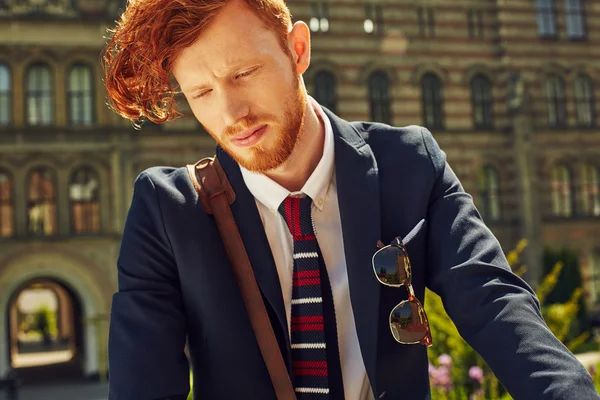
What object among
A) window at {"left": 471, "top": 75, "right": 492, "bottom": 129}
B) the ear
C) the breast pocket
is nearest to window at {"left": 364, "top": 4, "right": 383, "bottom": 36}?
window at {"left": 471, "top": 75, "right": 492, "bottom": 129}

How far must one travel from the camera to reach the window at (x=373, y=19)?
23297mm

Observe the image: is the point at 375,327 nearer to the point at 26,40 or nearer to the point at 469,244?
the point at 469,244

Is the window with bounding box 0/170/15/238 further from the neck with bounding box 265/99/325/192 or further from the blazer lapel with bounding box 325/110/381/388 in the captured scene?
the blazer lapel with bounding box 325/110/381/388

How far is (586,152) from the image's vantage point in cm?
2486

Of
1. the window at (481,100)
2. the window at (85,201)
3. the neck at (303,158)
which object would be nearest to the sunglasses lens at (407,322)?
the neck at (303,158)

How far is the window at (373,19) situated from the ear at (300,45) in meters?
21.6

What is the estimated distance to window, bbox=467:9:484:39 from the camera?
24.3 metres

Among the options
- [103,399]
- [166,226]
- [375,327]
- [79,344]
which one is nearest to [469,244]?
[375,327]

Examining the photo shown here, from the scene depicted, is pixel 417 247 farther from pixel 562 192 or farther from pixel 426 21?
pixel 562 192

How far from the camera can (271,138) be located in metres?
2.05

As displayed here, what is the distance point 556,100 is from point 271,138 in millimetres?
24720

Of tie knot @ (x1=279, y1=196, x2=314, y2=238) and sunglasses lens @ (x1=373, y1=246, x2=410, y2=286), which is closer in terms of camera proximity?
sunglasses lens @ (x1=373, y1=246, x2=410, y2=286)

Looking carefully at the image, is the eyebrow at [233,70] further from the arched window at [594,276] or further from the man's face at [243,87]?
the arched window at [594,276]

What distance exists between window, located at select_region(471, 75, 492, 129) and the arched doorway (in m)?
13.4
